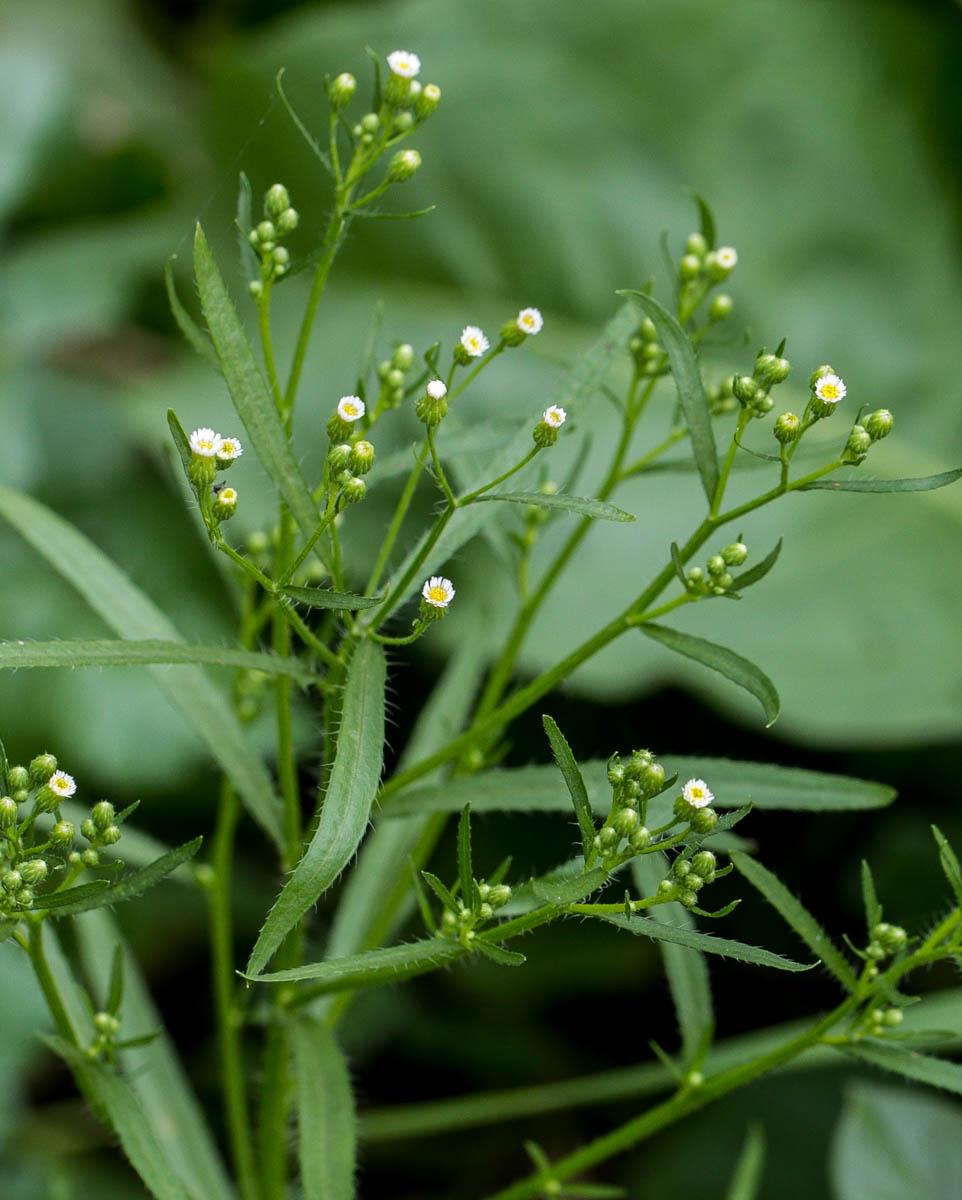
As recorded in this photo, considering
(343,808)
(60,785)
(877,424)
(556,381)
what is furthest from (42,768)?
(556,381)

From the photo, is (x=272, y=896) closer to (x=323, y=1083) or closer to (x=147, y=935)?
(x=147, y=935)

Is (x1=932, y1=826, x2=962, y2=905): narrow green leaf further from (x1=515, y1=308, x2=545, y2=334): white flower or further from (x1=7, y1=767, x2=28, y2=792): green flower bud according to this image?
(x1=7, y1=767, x2=28, y2=792): green flower bud

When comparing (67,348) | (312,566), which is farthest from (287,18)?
(312,566)

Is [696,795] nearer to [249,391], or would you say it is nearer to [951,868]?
[951,868]

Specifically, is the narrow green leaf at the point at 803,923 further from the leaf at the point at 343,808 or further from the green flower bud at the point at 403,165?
the green flower bud at the point at 403,165

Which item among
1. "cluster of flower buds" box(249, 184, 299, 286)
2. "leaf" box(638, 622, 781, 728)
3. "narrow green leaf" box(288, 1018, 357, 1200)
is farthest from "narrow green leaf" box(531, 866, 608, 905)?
"cluster of flower buds" box(249, 184, 299, 286)
